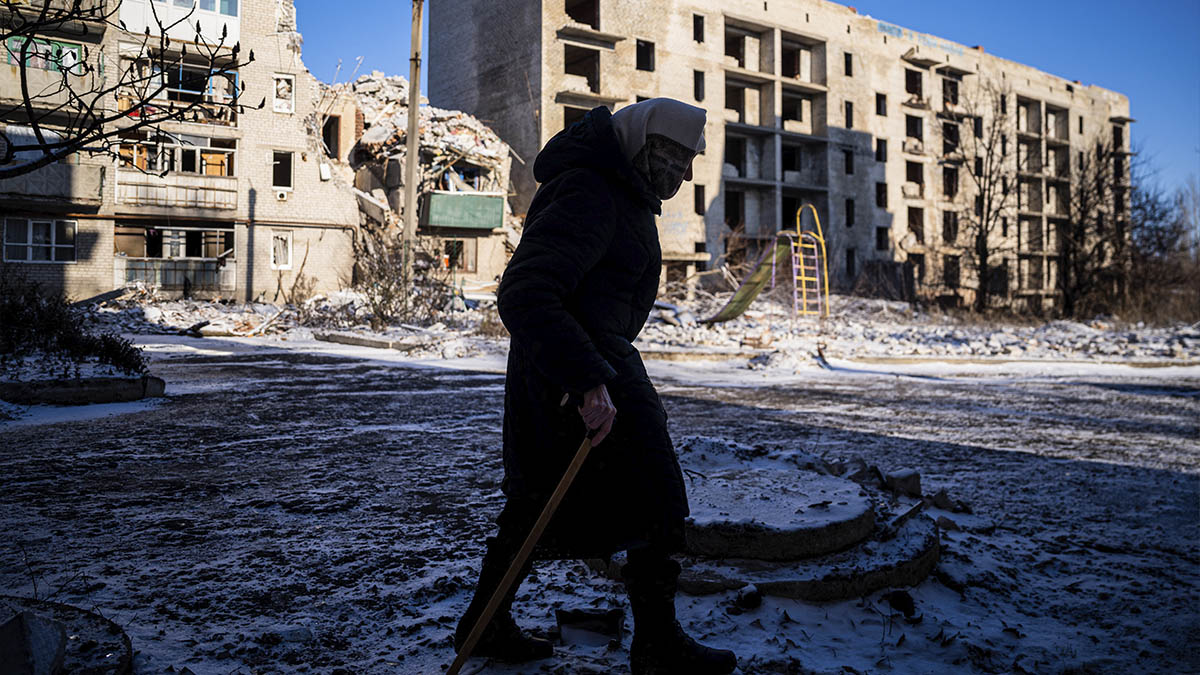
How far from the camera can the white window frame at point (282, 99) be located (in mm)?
26814

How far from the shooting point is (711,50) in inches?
1417

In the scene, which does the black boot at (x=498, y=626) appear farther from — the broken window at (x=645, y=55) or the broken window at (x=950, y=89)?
the broken window at (x=950, y=89)

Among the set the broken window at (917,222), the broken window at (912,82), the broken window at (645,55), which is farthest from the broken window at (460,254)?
the broken window at (912,82)

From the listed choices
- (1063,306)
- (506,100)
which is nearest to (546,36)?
(506,100)

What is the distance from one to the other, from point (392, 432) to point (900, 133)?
4343 cm

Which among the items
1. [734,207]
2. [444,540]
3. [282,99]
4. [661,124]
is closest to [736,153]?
[734,207]

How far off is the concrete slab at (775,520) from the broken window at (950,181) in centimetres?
4800

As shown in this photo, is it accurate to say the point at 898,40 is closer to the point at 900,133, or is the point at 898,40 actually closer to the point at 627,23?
the point at 900,133

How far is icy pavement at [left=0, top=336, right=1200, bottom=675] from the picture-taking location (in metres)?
2.29

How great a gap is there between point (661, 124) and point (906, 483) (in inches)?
98.4

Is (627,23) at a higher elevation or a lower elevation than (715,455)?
higher

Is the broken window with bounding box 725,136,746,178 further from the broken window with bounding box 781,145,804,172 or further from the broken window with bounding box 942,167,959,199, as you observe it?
the broken window with bounding box 942,167,959,199

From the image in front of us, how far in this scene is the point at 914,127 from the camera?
44.8 metres

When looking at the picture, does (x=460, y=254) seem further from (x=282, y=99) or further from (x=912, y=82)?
(x=912, y=82)
